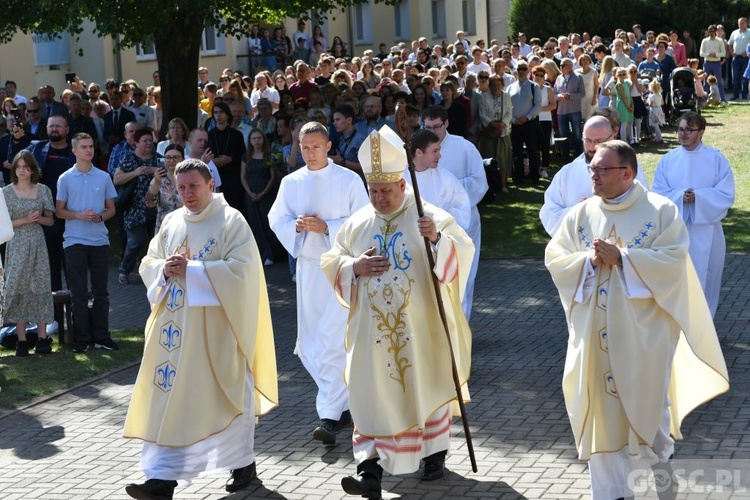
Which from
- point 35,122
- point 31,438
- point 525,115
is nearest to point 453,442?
point 31,438

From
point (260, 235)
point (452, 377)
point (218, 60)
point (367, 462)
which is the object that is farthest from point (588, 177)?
point (218, 60)

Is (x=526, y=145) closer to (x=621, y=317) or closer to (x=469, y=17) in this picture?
(x=621, y=317)

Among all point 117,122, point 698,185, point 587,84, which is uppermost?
point 587,84

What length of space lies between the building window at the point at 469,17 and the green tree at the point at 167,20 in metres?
30.9

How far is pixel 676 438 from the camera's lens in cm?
729

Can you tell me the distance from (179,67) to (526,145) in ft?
19.9

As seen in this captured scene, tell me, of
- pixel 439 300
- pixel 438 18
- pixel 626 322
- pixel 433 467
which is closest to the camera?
pixel 626 322

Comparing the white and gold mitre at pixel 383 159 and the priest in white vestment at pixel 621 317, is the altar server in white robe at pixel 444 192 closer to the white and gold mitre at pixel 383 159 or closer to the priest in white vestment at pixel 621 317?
the white and gold mitre at pixel 383 159

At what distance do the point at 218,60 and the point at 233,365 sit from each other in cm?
2806

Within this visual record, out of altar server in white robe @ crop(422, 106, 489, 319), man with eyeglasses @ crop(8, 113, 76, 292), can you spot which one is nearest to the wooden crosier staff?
altar server in white robe @ crop(422, 106, 489, 319)

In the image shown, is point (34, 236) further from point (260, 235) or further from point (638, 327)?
point (638, 327)

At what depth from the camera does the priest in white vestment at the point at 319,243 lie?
28.5 feet

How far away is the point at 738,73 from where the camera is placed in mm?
33875

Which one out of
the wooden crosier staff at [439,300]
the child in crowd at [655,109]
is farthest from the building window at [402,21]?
the wooden crosier staff at [439,300]
